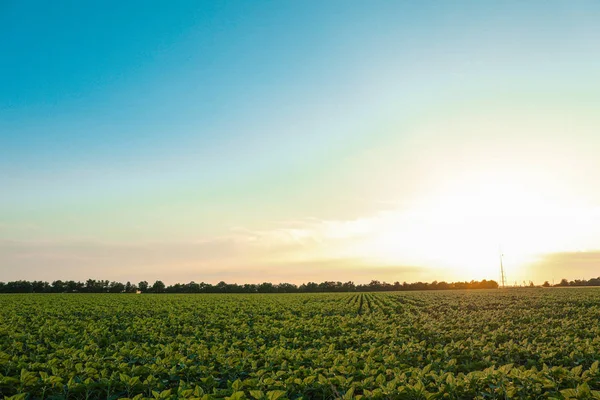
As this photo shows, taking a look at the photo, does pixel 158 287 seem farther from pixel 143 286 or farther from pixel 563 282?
pixel 563 282

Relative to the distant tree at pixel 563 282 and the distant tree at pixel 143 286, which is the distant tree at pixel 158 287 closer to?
the distant tree at pixel 143 286

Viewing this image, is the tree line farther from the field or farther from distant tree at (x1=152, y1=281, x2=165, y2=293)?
the field

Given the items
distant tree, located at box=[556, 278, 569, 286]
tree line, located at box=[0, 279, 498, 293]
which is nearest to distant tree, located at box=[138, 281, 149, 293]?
tree line, located at box=[0, 279, 498, 293]

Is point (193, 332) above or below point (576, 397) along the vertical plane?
below

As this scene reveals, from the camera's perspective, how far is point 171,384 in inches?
336

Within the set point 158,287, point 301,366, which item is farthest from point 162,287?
point 301,366

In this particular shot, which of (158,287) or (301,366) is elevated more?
(301,366)

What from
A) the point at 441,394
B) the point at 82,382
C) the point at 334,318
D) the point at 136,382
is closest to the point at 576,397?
the point at 441,394

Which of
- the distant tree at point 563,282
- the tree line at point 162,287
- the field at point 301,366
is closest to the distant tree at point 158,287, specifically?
the tree line at point 162,287

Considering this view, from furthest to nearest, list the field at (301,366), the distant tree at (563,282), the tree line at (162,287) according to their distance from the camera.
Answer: the distant tree at (563,282)
the tree line at (162,287)
the field at (301,366)

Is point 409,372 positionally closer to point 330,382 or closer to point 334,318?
point 330,382

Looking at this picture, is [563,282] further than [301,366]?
Yes

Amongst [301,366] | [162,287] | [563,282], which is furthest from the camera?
[563,282]

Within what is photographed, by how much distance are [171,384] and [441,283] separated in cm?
18128
